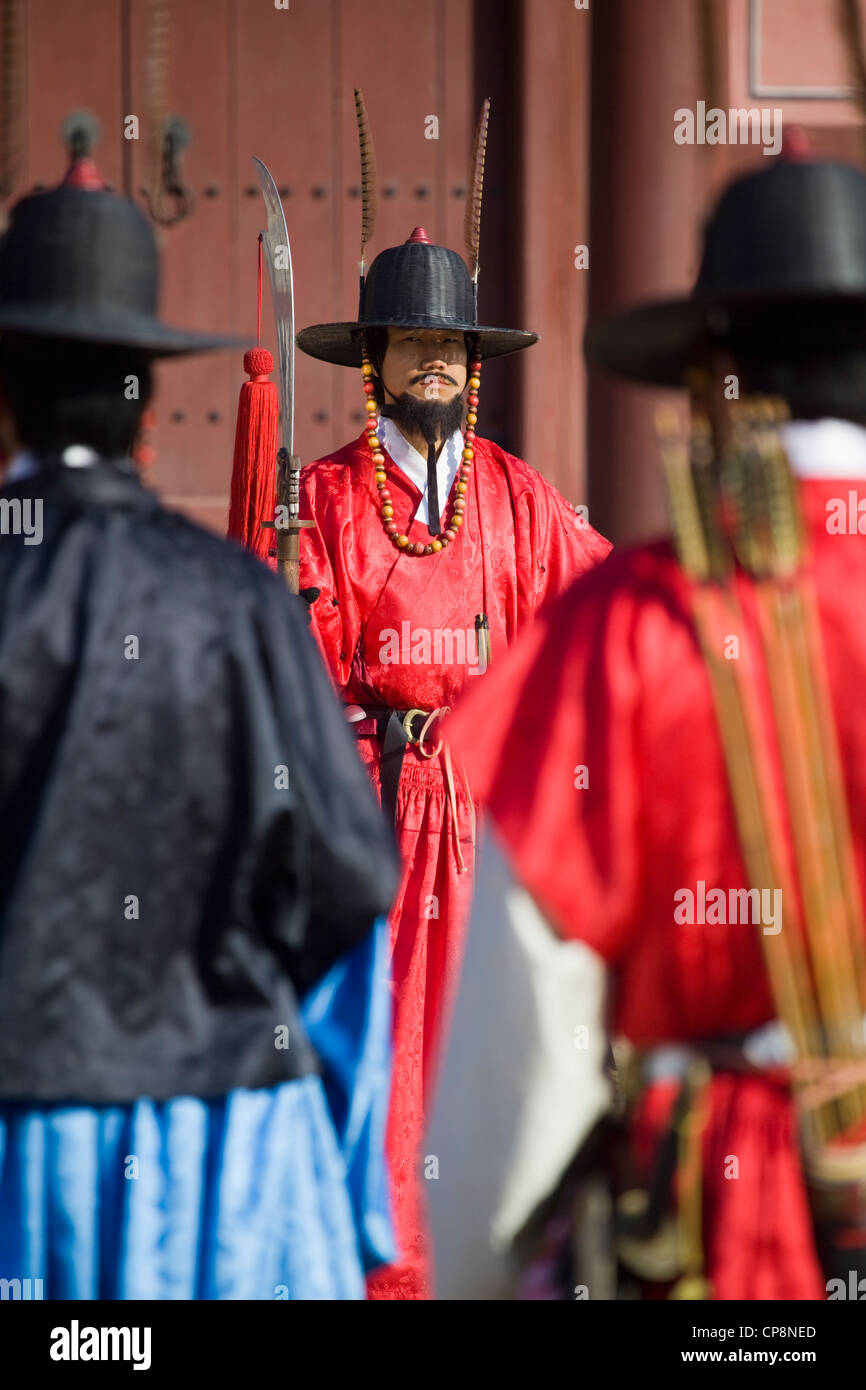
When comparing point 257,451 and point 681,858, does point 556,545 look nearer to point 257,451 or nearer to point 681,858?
point 257,451

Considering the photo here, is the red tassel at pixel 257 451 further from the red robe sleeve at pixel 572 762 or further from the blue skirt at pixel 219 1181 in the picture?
the red robe sleeve at pixel 572 762

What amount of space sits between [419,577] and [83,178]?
5.88 ft

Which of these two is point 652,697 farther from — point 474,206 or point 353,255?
point 353,255

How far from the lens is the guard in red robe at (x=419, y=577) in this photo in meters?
3.40

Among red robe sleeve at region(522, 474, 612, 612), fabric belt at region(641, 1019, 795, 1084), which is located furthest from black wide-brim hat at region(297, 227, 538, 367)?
fabric belt at region(641, 1019, 795, 1084)

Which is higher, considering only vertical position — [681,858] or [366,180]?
[366,180]

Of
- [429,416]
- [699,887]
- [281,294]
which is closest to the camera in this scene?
[699,887]

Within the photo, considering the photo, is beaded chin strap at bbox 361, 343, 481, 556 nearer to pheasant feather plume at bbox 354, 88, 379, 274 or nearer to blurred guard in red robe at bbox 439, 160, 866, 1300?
pheasant feather plume at bbox 354, 88, 379, 274

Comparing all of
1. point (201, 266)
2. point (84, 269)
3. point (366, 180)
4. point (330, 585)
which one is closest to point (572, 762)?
point (84, 269)

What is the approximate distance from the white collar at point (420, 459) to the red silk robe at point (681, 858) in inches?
87.2

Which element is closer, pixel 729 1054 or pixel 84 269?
pixel 729 1054

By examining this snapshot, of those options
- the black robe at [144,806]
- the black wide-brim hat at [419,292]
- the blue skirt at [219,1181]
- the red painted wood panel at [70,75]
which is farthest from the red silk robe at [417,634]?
the black robe at [144,806]

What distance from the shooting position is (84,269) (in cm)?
171
